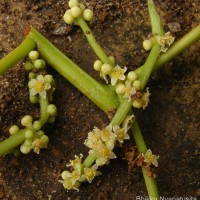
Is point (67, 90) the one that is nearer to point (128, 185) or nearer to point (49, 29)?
point (49, 29)

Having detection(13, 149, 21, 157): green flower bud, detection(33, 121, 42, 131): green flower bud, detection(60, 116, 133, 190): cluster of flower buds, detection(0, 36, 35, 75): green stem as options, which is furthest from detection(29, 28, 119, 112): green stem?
detection(13, 149, 21, 157): green flower bud

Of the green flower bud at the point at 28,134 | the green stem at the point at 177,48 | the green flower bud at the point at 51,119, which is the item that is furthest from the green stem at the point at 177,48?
the green flower bud at the point at 28,134

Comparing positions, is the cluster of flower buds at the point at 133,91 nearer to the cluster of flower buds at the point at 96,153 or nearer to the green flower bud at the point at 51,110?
the cluster of flower buds at the point at 96,153

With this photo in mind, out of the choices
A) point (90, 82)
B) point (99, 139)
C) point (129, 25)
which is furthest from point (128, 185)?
point (129, 25)

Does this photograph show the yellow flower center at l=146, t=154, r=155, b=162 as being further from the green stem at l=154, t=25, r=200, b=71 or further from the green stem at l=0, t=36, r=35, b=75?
the green stem at l=0, t=36, r=35, b=75

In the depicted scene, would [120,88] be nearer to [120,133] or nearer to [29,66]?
[120,133]
